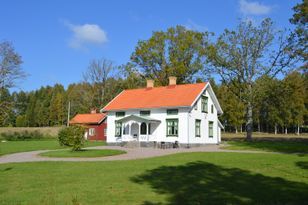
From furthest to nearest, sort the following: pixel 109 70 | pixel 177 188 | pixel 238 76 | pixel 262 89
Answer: pixel 109 70, pixel 238 76, pixel 262 89, pixel 177 188

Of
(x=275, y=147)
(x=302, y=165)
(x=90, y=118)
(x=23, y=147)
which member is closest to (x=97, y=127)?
(x=90, y=118)

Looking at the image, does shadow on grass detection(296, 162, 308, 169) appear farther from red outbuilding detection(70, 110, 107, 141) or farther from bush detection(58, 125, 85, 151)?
red outbuilding detection(70, 110, 107, 141)

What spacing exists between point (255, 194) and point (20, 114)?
3807 inches

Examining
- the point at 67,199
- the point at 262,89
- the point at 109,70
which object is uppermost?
the point at 109,70

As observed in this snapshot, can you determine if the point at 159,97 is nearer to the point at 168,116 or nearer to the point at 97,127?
the point at 168,116

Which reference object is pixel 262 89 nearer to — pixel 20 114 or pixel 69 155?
pixel 69 155

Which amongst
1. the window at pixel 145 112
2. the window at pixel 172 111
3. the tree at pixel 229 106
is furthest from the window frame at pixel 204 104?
the tree at pixel 229 106

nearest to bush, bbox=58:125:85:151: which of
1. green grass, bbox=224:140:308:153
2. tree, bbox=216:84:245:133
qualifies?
green grass, bbox=224:140:308:153

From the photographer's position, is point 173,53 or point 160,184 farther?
point 173,53

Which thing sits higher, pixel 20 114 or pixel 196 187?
pixel 20 114

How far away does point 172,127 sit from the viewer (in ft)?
106

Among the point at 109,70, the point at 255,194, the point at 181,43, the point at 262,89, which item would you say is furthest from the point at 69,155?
the point at 109,70

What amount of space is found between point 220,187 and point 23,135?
46.2 m

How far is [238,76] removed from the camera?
141 feet
